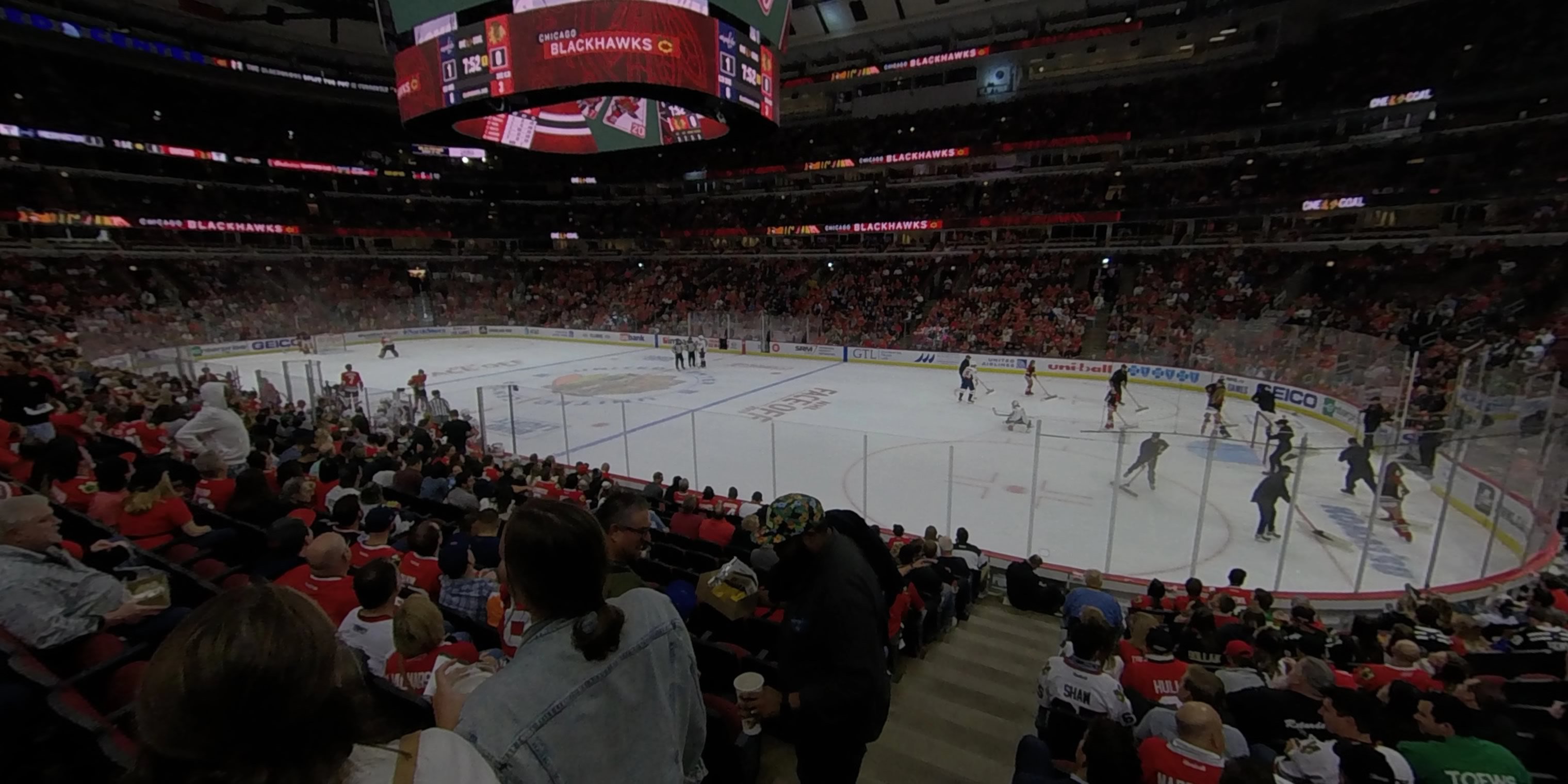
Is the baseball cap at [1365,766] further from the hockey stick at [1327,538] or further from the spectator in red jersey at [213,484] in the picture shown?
the hockey stick at [1327,538]

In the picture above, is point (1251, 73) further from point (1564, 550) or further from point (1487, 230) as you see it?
point (1564, 550)

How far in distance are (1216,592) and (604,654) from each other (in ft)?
26.2

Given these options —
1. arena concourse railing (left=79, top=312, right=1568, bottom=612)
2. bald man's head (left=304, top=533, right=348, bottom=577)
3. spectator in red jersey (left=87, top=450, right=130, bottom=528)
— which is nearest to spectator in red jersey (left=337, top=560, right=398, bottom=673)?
bald man's head (left=304, top=533, right=348, bottom=577)

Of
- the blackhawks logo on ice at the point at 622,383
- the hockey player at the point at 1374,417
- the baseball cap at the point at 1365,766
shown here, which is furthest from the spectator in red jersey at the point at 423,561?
the hockey player at the point at 1374,417

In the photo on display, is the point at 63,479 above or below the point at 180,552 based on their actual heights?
above

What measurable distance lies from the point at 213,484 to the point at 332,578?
3.56m

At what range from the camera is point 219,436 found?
25.3 ft

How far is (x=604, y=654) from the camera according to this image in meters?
1.56

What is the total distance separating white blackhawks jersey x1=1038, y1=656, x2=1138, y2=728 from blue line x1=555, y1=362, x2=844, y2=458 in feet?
26.2

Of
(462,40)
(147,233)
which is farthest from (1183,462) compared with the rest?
(147,233)

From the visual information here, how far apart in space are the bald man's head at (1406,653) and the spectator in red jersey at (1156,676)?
165 centimetres

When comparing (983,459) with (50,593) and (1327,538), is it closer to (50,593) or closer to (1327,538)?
(1327,538)

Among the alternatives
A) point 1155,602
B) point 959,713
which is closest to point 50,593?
point 959,713

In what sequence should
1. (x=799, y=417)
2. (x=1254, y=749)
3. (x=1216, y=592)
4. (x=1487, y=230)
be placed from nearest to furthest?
(x=1254, y=749), (x=1216, y=592), (x=799, y=417), (x=1487, y=230)
